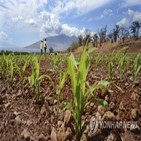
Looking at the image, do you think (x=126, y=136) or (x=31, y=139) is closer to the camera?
(x=126, y=136)

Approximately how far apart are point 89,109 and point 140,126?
1.62 feet

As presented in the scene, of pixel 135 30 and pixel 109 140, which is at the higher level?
pixel 135 30

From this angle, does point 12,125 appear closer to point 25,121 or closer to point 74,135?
point 25,121

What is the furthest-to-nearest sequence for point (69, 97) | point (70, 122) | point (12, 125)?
point (69, 97), point (12, 125), point (70, 122)

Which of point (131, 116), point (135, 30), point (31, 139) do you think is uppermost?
point (135, 30)

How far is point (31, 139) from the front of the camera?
199 centimetres

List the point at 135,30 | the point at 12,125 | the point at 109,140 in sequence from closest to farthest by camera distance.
A: the point at 109,140 → the point at 12,125 → the point at 135,30

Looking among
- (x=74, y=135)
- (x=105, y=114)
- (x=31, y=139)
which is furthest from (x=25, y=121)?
(x=105, y=114)

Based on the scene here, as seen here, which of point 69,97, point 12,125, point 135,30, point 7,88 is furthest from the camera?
point 135,30

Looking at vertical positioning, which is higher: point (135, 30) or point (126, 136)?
point (135, 30)

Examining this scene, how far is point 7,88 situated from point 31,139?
1.51 meters

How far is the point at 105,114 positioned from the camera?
2051 mm

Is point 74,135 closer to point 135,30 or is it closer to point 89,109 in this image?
point 89,109

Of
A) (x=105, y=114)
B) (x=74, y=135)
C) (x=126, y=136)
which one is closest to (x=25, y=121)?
(x=74, y=135)
